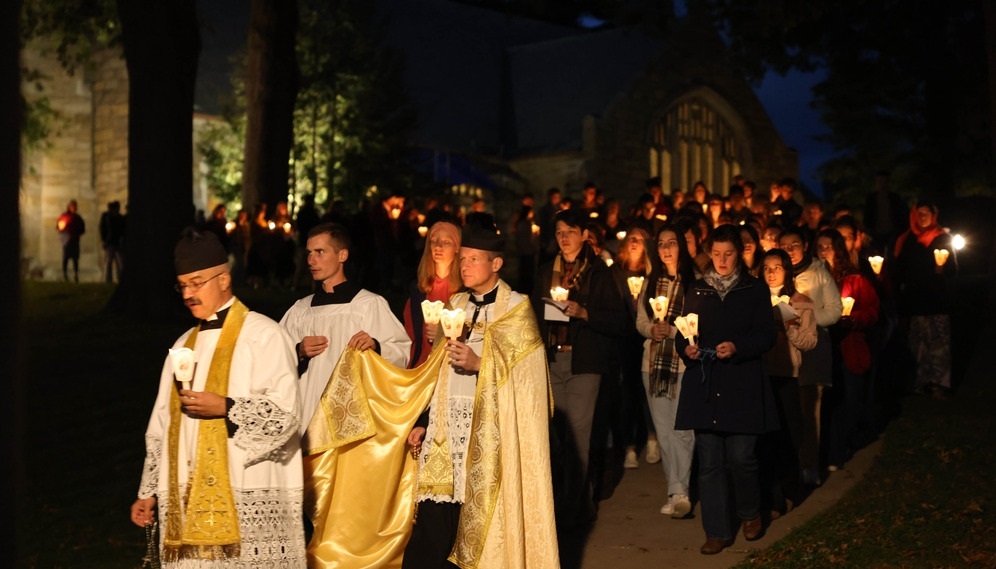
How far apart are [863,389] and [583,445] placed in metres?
4.22

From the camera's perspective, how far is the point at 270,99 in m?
24.5

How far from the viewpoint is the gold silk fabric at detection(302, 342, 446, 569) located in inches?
315

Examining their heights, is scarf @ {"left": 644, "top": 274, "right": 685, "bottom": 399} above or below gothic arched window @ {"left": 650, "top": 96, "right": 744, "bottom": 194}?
below

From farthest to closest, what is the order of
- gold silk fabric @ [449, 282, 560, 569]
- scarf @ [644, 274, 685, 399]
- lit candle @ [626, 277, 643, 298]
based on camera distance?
lit candle @ [626, 277, 643, 298]
scarf @ [644, 274, 685, 399]
gold silk fabric @ [449, 282, 560, 569]

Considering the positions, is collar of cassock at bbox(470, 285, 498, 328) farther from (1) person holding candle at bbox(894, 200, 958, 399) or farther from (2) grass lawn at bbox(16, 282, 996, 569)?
(1) person holding candle at bbox(894, 200, 958, 399)

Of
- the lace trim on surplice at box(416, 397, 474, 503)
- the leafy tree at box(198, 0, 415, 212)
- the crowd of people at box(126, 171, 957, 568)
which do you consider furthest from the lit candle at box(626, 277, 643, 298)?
the leafy tree at box(198, 0, 415, 212)

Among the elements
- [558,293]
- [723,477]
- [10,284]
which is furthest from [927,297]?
[10,284]

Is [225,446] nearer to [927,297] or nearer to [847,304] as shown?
[847,304]

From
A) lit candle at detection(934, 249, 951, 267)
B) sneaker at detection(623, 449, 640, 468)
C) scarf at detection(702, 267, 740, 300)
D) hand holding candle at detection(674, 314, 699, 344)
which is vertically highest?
lit candle at detection(934, 249, 951, 267)

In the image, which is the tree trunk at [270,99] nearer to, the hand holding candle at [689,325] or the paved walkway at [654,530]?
the paved walkway at [654,530]

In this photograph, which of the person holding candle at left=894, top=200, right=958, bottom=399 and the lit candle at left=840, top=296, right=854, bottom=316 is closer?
the lit candle at left=840, top=296, right=854, bottom=316

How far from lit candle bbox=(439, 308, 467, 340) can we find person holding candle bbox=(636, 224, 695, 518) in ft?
10.0

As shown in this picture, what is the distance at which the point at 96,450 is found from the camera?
42.8ft

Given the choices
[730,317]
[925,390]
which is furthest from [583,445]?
[925,390]
